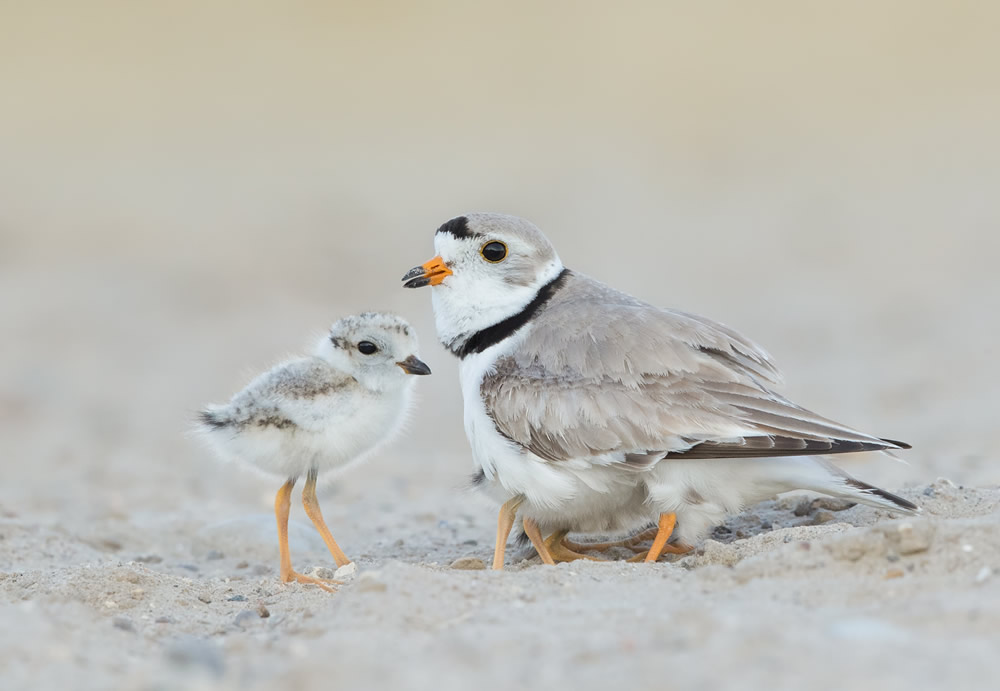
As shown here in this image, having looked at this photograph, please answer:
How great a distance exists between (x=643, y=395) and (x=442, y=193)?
12.1 meters

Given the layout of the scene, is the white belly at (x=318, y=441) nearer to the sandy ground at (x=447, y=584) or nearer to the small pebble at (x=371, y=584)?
the sandy ground at (x=447, y=584)

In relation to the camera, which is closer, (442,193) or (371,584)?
(371,584)

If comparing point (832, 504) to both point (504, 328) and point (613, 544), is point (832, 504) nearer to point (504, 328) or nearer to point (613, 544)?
point (613, 544)

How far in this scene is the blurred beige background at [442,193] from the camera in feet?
30.4

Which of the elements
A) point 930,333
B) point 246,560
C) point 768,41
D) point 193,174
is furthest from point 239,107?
point 246,560

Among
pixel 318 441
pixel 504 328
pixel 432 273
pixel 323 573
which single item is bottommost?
pixel 323 573

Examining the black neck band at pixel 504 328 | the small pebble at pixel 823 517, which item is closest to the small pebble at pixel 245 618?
the black neck band at pixel 504 328

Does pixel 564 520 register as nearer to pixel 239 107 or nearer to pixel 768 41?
pixel 239 107

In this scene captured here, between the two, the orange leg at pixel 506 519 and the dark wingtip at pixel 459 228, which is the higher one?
the dark wingtip at pixel 459 228

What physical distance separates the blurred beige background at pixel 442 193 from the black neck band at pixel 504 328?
1.18m

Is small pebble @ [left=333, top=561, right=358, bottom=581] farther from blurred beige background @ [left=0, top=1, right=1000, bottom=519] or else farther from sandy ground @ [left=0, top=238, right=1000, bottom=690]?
blurred beige background @ [left=0, top=1, right=1000, bottom=519]

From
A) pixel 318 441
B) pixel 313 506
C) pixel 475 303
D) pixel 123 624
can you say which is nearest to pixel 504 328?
pixel 475 303

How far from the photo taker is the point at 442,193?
52.7ft

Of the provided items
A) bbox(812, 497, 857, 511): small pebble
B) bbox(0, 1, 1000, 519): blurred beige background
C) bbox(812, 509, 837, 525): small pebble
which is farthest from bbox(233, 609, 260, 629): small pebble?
bbox(812, 497, 857, 511): small pebble
